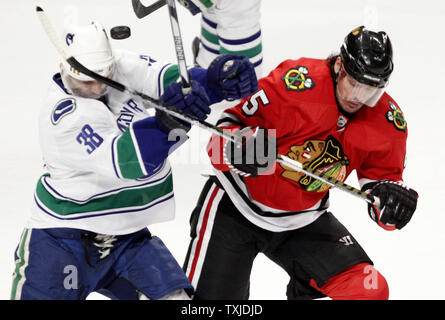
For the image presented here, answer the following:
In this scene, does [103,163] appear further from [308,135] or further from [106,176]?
[308,135]

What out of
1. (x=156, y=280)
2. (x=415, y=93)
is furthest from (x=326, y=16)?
(x=156, y=280)

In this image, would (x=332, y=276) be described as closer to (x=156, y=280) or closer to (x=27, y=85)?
(x=156, y=280)

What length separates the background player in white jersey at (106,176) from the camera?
97.3 inches

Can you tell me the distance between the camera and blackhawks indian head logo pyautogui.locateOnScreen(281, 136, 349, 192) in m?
2.84

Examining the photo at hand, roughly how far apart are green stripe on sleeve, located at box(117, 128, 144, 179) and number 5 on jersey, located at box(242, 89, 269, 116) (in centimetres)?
50

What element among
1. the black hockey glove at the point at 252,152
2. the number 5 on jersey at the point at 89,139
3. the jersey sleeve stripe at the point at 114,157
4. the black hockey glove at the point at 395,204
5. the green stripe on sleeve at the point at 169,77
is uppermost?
the number 5 on jersey at the point at 89,139

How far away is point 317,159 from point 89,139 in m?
0.79

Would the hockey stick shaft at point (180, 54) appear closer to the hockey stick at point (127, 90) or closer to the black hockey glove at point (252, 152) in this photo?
the hockey stick at point (127, 90)

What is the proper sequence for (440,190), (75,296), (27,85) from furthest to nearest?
(27,85)
(440,190)
(75,296)

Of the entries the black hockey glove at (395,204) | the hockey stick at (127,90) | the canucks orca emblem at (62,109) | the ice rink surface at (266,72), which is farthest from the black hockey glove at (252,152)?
the ice rink surface at (266,72)

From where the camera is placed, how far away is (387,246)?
363 centimetres

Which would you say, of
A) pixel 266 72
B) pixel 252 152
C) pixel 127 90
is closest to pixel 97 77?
pixel 127 90

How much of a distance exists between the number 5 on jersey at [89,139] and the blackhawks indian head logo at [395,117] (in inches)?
39.0

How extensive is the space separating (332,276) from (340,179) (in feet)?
1.08
